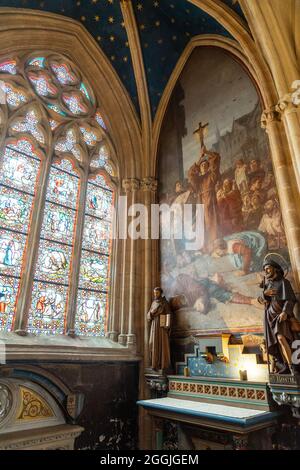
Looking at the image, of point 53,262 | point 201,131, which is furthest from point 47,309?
point 201,131

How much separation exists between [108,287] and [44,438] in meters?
3.33

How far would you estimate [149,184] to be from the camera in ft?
28.9

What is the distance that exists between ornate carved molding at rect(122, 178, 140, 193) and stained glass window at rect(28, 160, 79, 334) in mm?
1324

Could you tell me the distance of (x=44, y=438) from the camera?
517 centimetres

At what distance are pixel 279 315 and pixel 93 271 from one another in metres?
4.37

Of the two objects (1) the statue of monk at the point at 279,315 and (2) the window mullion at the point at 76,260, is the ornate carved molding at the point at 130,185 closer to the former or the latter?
(2) the window mullion at the point at 76,260

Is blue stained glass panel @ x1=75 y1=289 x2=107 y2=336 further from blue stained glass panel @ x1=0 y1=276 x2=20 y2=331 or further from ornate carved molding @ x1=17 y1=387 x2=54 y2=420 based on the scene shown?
ornate carved molding @ x1=17 y1=387 x2=54 y2=420

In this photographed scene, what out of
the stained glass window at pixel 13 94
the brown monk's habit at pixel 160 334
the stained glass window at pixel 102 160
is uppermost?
the stained glass window at pixel 13 94

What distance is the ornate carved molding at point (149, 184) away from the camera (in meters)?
8.78

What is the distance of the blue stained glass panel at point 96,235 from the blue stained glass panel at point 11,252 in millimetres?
1534

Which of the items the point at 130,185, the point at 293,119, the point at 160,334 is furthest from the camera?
the point at 130,185

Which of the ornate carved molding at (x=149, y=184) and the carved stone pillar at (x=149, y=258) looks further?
the ornate carved molding at (x=149, y=184)

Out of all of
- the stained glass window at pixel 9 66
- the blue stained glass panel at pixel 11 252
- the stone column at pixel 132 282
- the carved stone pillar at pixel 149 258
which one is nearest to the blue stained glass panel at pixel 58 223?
the blue stained glass panel at pixel 11 252

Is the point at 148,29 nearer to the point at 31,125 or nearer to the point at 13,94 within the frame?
the point at 13,94
